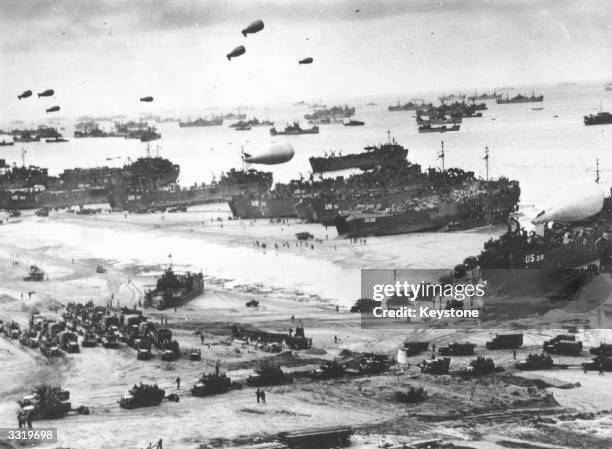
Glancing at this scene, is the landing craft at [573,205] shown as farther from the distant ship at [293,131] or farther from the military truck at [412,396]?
the distant ship at [293,131]

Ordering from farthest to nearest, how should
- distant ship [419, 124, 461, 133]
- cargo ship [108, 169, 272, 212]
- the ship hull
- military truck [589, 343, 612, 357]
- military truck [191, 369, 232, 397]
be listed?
distant ship [419, 124, 461, 133]
cargo ship [108, 169, 272, 212]
the ship hull
military truck [589, 343, 612, 357]
military truck [191, 369, 232, 397]

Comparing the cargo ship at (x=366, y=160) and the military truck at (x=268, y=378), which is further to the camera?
the cargo ship at (x=366, y=160)

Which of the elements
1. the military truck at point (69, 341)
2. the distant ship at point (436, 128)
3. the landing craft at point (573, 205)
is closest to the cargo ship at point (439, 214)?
the landing craft at point (573, 205)

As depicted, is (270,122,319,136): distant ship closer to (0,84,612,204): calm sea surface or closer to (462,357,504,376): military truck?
(0,84,612,204): calm sea surface

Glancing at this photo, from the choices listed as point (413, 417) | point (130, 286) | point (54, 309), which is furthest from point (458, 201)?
point (413, 417)

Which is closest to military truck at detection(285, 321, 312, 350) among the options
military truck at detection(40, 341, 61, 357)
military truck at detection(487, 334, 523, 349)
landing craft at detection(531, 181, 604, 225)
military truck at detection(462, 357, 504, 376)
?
military truck at detection(462, 357, 504, 376)

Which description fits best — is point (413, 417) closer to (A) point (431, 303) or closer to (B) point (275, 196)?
(A) point (431, 303)
